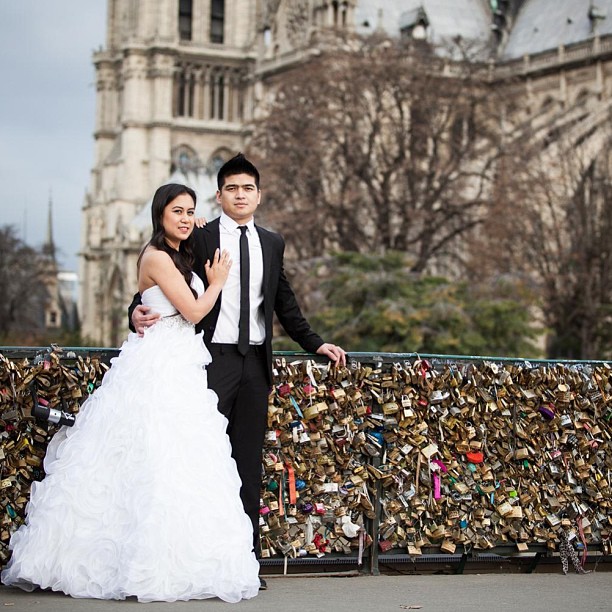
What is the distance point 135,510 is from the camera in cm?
689

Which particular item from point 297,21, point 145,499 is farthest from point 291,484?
point 297,21

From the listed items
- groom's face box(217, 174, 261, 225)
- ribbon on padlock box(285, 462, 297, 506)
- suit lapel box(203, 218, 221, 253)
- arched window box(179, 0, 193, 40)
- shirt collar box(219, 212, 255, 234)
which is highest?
arched window box(179, 0, 193, 40)

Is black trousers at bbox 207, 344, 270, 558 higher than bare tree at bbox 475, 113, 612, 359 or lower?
lower

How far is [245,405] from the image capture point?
24.7 ft

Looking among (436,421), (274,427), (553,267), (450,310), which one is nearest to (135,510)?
(274,427)

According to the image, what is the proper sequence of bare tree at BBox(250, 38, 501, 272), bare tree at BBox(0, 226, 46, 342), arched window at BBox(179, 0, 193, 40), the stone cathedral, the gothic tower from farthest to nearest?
arched window at BBox(179, 0, 193, 40), the gothic tower, the stone cathedral, bare tree at BBox(0, 226, 46, 342), bare tree at BBox(250, 38, 501, 272)

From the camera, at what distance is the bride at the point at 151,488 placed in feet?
22.5

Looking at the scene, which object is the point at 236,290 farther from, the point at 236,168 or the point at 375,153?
the point at 375,153

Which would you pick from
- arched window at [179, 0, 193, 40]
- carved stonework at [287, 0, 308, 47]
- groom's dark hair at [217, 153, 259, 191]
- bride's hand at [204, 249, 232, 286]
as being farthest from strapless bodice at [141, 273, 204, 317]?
arched window at [179, 0, 193, 40]

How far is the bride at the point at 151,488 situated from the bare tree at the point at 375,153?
105ft

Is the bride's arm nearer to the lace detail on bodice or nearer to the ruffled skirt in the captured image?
the lace detail on bodice

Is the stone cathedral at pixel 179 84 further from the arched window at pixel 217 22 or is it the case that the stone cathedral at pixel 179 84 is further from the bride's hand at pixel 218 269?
the bride's hand at pixel 218 269

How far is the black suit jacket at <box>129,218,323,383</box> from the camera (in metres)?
7.52

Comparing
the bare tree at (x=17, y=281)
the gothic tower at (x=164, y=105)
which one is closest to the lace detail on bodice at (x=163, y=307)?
the bare tree at (x=17, y=281)
